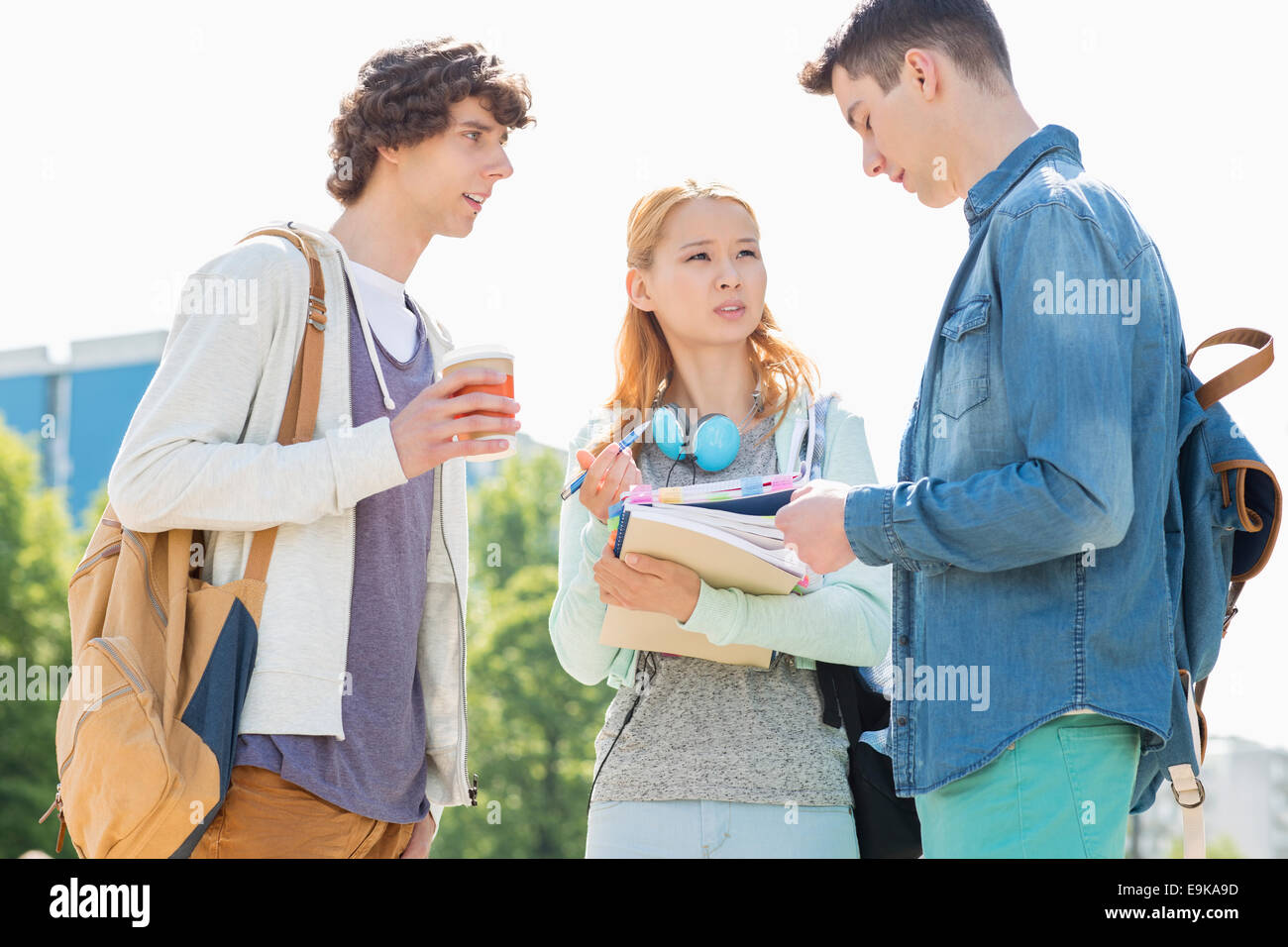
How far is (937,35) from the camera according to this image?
3.01 metres

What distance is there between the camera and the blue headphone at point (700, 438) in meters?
3.80

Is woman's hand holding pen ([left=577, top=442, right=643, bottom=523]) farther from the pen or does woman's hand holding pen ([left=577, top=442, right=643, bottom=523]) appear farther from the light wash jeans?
the light wash jeans

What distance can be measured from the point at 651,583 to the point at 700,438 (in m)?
0.67

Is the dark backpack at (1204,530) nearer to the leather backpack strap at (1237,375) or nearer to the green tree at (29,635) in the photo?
the leather backpack strap at (1237,375)

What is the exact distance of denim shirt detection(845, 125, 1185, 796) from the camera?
2.47 metres

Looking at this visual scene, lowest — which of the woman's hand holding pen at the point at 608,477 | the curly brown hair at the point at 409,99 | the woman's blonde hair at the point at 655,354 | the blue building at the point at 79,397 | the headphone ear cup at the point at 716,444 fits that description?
the woman's hand holding pen at the point at 608,477

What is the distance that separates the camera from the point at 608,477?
350 centimetres

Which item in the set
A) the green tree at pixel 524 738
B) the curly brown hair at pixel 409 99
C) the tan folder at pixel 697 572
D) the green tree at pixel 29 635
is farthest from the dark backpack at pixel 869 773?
the green tree at pixel 524 738

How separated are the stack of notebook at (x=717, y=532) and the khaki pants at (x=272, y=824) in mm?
934

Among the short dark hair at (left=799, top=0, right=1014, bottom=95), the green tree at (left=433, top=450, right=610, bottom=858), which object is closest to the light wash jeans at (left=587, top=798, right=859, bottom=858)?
the short dark hair at (left=799, top=0, right=1014, bottom=95)
